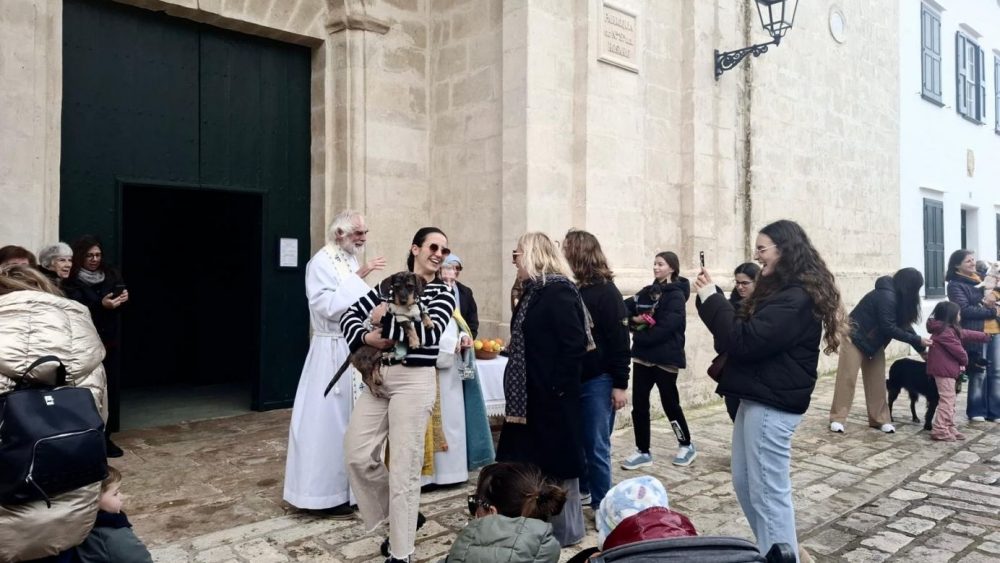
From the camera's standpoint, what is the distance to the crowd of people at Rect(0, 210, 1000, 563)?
8.81ft

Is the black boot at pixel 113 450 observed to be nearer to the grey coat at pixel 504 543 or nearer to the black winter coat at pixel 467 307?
the black winter coat at pixel 467 307

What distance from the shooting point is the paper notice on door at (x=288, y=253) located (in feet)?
22.8

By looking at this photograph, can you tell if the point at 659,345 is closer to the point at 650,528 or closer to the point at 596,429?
the point at 596,429

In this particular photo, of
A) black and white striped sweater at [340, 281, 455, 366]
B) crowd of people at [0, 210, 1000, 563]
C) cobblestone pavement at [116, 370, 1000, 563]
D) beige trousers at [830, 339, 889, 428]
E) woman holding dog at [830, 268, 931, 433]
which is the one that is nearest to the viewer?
crowd of people at [0, 210, 1000, 563]

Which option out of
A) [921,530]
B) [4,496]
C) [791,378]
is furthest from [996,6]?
[4,496]

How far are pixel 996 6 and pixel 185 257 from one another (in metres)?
18.4

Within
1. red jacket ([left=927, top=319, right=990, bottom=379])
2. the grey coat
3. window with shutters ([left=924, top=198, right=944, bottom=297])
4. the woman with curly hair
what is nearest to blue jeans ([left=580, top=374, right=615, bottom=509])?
the woman with curly hair

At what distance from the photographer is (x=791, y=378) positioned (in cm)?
331

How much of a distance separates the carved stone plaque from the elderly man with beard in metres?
3.96

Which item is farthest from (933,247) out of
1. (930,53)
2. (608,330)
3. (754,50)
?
(608,330)

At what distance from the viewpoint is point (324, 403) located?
4465mm

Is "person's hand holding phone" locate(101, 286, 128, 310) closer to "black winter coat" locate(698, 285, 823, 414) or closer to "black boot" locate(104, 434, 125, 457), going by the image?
"black boot" locate(104, 434, 125, 457)

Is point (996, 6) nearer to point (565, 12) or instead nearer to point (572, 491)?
point (565, 12)

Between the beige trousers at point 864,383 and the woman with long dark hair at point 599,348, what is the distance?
12.8 feet
